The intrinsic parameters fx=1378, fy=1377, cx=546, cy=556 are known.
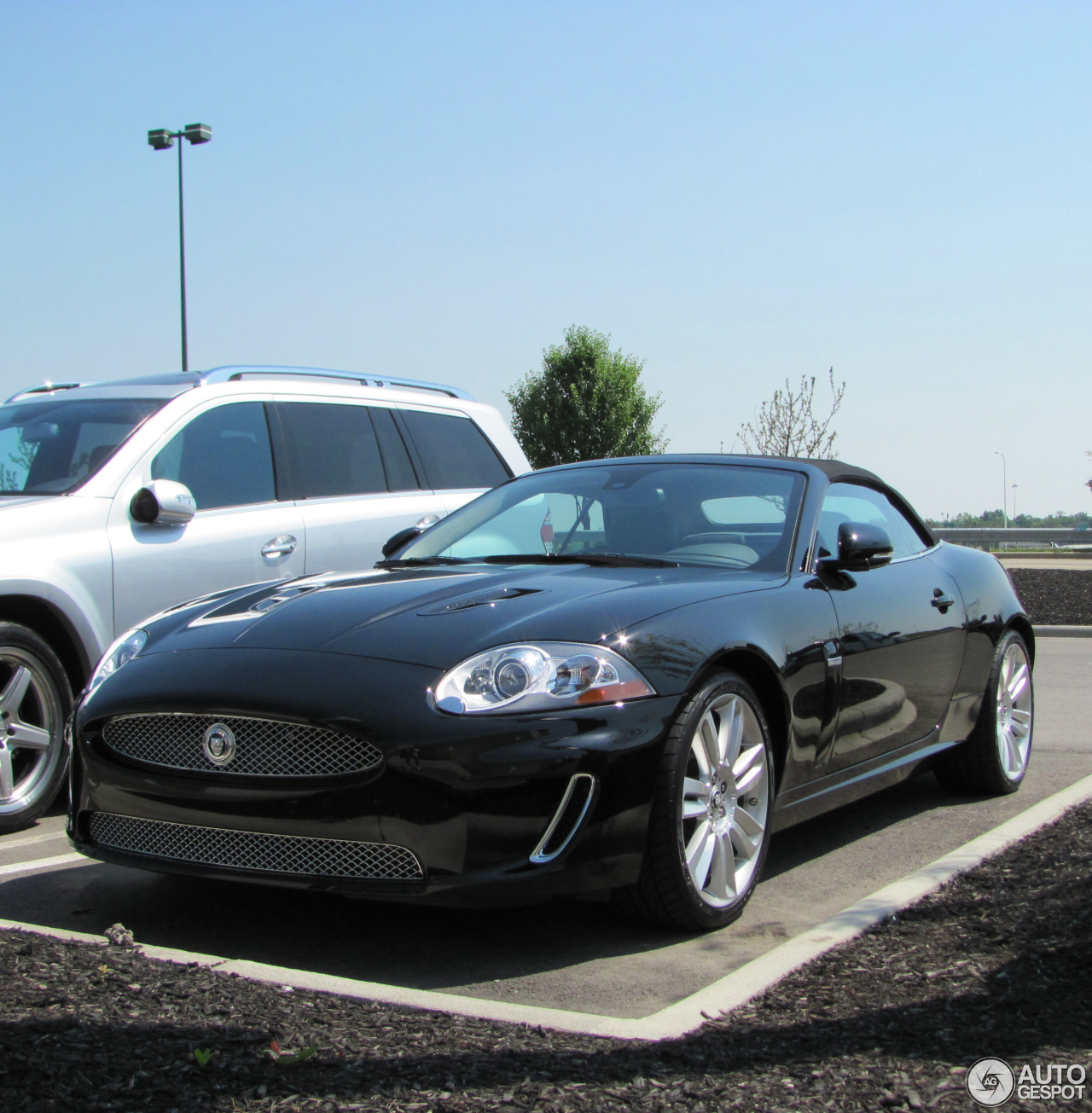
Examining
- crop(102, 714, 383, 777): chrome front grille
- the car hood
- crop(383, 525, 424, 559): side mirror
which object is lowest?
crop(102, 714, 383, 777): chrome front grille

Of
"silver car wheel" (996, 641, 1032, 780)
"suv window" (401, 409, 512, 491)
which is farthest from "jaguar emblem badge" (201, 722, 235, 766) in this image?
"suv window" (401, 409, 512, 491)

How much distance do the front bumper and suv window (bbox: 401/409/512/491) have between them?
4.08m

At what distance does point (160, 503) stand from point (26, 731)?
1.12 m

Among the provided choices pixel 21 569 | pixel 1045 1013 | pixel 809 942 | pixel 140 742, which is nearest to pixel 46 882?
pixel 140 742

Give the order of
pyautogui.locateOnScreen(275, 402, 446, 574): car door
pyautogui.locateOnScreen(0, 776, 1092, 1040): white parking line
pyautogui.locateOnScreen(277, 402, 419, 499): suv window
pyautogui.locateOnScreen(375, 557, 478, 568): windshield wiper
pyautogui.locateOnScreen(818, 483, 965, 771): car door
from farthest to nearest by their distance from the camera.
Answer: pyautogui.locateOnScreen(277, 402, 419, 499): suv window → pyautogui.locateOnScreen(275, 402, 446, 574): car door → pyautogui.locateOnScreen(375, 557, 478, 568): windshield wiper → pyautogui.locateOnScreen(818, 483, 965, 771): car door → pyautogui.locateOnScreen(0, 776, 1092, 1040): white parking line

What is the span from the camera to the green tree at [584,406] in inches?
2415

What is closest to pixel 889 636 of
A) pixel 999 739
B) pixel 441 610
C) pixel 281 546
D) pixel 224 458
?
pixel 999 739

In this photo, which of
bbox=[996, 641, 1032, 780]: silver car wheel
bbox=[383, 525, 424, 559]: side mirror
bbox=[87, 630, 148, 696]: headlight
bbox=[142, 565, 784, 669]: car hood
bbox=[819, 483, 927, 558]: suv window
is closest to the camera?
bbox=[142, 565, 784, 669]: car hood

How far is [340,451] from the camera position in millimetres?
7461

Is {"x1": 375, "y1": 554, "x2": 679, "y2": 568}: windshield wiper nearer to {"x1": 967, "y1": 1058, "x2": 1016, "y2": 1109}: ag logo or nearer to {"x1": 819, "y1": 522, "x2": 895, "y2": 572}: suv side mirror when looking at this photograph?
{"x1": 819, "y1": 522, "x2": 895, "y2": 572}: suv side mirror

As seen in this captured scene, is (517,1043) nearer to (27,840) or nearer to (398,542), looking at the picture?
(398,542)

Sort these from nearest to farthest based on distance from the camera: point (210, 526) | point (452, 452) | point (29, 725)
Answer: point (29, 725)
point (210, 526)
point (452, 452)

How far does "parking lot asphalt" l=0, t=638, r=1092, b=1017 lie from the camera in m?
3.74

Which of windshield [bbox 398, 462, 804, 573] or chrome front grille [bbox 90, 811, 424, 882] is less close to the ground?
windshield [bbox 398, 462, 804, 573]
